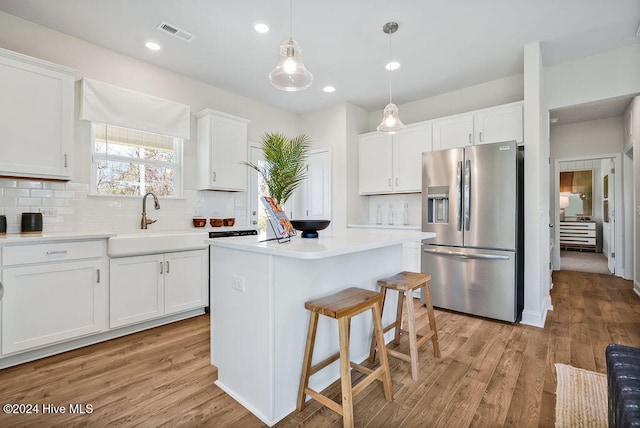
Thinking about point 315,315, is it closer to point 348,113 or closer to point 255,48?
point 255,48

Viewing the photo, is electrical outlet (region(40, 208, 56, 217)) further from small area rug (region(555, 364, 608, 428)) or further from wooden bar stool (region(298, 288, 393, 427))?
small area rug (region(555, 364, 608, 428))

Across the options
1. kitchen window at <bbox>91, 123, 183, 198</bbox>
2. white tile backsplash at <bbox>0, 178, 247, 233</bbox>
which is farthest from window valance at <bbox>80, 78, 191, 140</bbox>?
white tile backsplash at <bbox>0, 178, 247, 233</bbox>

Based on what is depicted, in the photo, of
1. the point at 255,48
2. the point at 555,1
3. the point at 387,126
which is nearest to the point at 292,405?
the point at 387,126

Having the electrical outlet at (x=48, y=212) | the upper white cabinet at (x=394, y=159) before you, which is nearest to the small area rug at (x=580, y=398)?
the upper white cabinet at (x=394, y=159)

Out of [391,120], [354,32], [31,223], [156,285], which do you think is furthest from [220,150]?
[391,120]

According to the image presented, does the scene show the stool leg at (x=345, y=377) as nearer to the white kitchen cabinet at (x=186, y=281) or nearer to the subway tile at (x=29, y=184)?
→ the white kitchen cabinet at (x=186, y=281)

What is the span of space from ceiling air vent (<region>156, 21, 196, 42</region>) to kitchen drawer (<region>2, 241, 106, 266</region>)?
201 centimetres

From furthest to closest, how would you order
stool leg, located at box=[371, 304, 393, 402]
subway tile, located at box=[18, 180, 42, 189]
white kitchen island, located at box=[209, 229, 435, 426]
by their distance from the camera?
1. subway tile, located at box=[18, 180, 42, 189]
2. stool leg, located at box=[371, 304, 393, 402]
3. white kitchen island, located at box=[209, 229, 435, 426]

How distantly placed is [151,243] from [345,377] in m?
2.26

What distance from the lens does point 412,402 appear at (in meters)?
1.79

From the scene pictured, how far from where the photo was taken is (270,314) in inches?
62.3

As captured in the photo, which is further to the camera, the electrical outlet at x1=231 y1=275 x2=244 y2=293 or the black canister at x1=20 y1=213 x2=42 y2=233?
the black canister at x1=20 y1=213 x2=42 y2=233

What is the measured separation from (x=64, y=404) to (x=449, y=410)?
88.3 inches

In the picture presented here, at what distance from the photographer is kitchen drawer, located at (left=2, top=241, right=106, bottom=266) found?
218 centimetres
